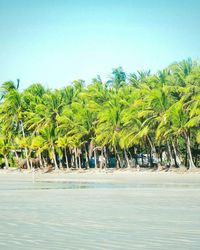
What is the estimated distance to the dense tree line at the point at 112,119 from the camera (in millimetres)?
37844

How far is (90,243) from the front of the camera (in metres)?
6.09

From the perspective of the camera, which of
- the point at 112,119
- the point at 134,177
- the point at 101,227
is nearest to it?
the point at 101,227

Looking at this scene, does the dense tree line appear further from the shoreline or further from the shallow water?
the shallow water

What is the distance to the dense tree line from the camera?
37.8m

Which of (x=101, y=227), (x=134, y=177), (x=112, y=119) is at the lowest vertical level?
(x=101, y=227)

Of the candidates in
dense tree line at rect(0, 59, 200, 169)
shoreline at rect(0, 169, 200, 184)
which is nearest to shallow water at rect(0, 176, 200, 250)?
shoreline at rect(0, 169, 200, 184)

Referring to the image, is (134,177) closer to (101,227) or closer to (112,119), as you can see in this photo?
(112,119)

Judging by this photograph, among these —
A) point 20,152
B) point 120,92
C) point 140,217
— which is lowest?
point 140,217

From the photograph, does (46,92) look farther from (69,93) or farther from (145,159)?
(145,159)

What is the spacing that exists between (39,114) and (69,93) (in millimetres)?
4302

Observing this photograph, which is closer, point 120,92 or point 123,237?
point 123,237

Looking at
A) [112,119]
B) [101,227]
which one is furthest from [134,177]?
[101,227]

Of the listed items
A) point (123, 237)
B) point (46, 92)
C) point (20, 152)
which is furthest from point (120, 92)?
point (123, 237)

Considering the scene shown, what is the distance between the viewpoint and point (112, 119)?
4431cm
